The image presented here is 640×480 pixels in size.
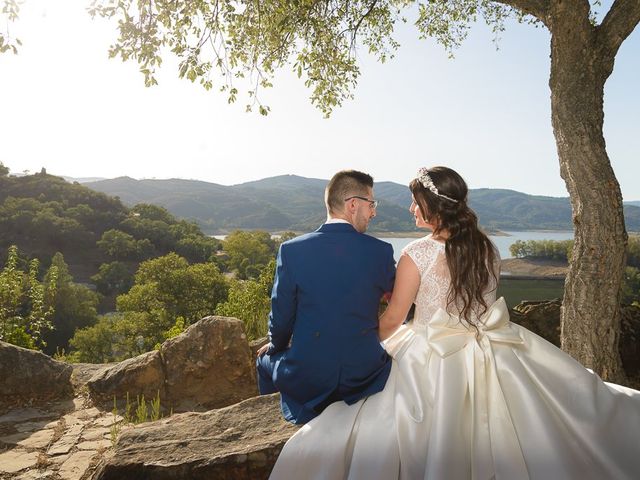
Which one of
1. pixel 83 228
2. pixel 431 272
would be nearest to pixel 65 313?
pixel 83 228

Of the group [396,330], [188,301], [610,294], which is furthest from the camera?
[188,301]

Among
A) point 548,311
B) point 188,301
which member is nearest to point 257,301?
point 548,311

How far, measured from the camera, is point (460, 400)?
2.72m

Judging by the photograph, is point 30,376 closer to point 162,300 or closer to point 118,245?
point 162,300

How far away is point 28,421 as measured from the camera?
227 inches

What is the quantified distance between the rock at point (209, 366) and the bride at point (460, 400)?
13.5 ft

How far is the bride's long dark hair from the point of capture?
3078 mm

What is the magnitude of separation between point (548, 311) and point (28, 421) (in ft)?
23.2

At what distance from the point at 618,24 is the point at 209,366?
6443 mm

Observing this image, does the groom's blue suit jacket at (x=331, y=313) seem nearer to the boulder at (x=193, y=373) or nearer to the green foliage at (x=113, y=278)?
the boulder at (x=193, y=373)

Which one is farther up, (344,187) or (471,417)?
(344,187)

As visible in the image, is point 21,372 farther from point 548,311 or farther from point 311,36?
point 548,311

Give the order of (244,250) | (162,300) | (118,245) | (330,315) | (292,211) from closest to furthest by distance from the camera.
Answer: (330,315), (162,300), (244,250), (118,245), (292,211)

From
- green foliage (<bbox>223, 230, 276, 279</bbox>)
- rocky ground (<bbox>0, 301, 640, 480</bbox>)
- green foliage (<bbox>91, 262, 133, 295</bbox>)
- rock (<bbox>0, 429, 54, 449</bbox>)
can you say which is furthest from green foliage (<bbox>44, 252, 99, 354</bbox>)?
rock (<bbox>0, 429, 54, 449</bbox>)
